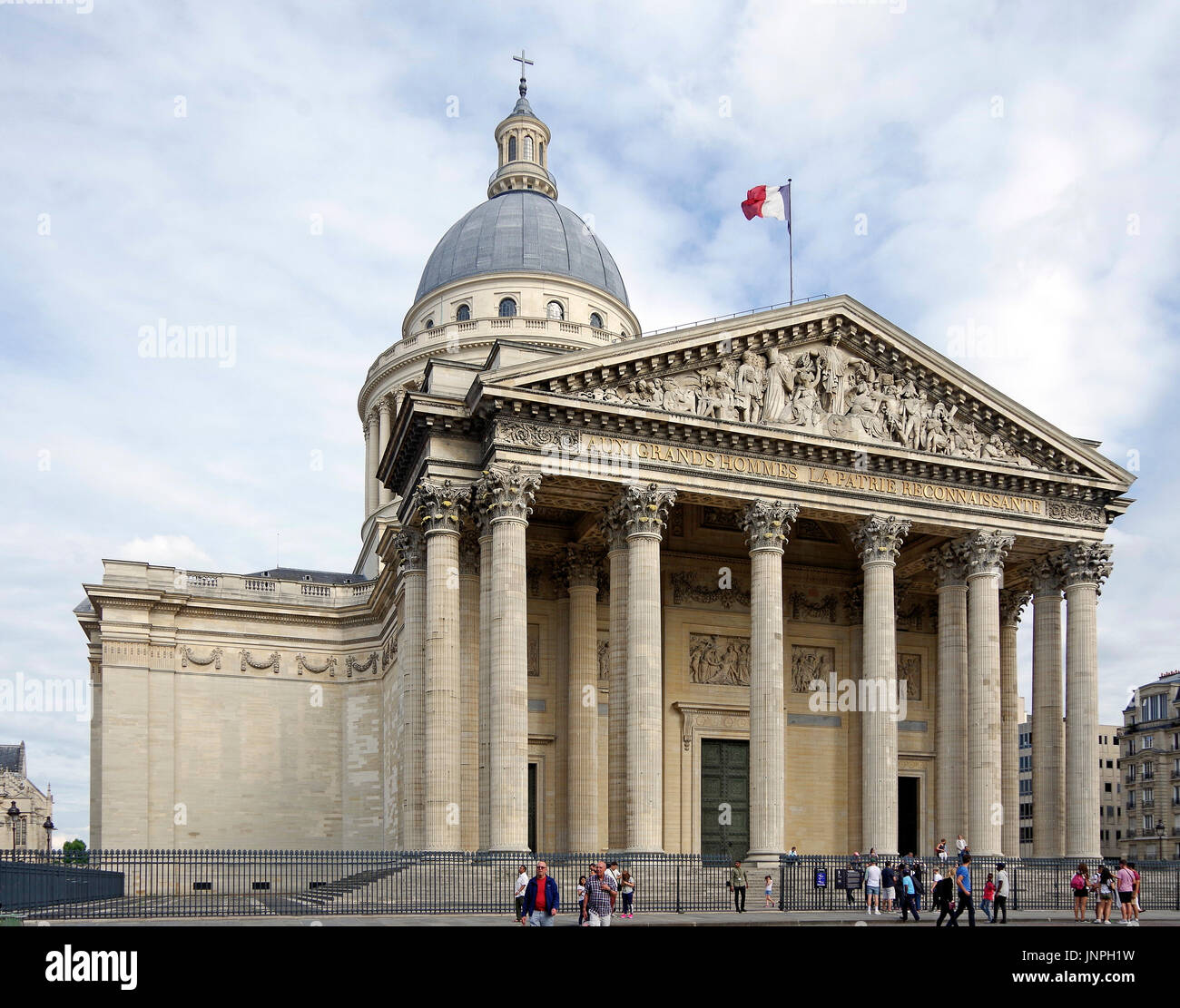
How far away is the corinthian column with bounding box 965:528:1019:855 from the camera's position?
1491 inches

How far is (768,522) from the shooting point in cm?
3703

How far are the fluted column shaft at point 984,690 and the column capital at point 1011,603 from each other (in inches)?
239

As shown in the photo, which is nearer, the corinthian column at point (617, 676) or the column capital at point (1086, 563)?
the corinthian column at point (617, 676)

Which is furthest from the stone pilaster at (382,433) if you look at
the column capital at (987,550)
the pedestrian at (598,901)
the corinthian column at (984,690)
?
the pedestrian at (598,901)

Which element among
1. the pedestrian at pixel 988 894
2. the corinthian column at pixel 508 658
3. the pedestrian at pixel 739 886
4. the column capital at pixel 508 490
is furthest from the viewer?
the column capital at pixel 508 490

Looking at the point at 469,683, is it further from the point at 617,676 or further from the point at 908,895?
the point at 908,895

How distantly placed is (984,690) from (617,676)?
39.4 ft

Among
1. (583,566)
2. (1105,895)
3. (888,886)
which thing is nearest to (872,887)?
(888,886)

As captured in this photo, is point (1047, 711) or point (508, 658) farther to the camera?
point (1047, 711)

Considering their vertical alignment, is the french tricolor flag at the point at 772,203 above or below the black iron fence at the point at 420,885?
above

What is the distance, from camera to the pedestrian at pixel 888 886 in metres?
33.4

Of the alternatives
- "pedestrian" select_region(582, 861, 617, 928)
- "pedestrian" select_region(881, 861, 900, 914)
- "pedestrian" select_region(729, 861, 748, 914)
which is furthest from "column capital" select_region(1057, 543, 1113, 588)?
"pedestrian" select_region(582, 861, 617, 928)

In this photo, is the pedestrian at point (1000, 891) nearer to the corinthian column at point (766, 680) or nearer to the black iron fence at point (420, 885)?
the black iron fence at point (420, 885)
